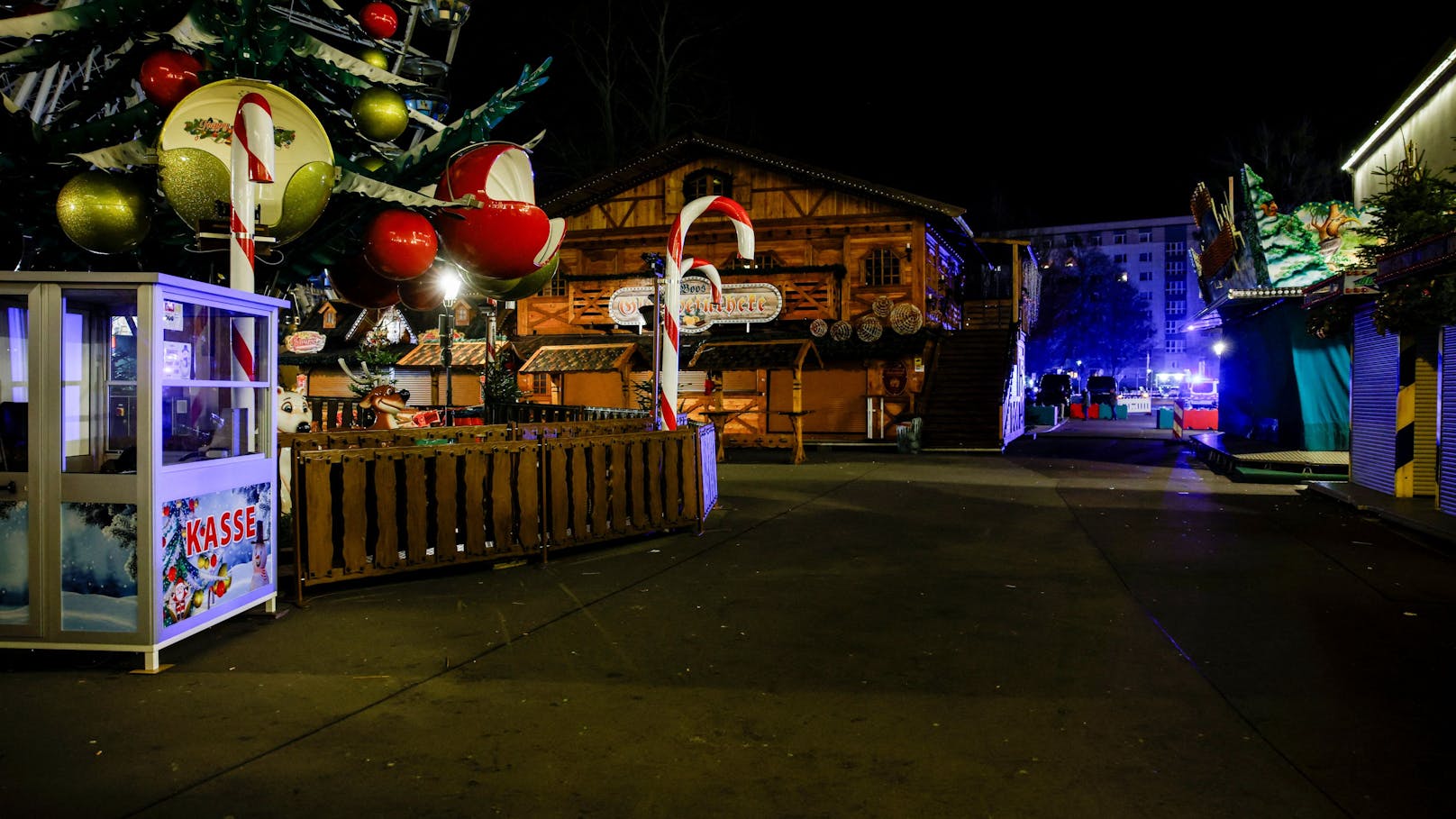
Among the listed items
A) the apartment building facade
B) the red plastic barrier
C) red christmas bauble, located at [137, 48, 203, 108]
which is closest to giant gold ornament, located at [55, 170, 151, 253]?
red christmas bauble, located at [137, 48, 203, 108]

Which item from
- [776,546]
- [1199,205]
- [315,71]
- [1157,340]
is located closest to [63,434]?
[315,71]

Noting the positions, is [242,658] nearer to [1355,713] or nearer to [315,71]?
[315,71]

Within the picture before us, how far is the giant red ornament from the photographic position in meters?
7.39

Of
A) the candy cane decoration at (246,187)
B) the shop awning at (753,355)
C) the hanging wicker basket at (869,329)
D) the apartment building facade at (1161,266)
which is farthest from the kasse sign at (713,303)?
the apartment building facade at (1161,266)

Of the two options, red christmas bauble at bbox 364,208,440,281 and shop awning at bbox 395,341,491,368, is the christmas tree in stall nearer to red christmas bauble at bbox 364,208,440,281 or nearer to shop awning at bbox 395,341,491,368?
red christmas bauble at bbox 364,208,440,281

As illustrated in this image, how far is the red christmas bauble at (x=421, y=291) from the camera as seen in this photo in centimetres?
855

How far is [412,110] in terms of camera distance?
802 centimetres

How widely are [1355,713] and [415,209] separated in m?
7.03

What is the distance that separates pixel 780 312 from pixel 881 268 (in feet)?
10.4

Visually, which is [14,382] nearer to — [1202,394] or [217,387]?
[217,387]

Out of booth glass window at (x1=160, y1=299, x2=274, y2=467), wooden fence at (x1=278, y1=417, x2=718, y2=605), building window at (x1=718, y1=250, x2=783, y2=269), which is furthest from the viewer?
building window at (x1=718, y1=250, x2=783, y2=269)

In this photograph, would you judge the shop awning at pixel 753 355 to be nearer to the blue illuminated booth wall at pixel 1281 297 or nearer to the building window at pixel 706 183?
the building window at pixel 706 183

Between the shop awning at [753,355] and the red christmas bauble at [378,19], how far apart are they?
1552 centimetres

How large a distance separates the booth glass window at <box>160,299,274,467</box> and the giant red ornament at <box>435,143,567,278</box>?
5.87ft
